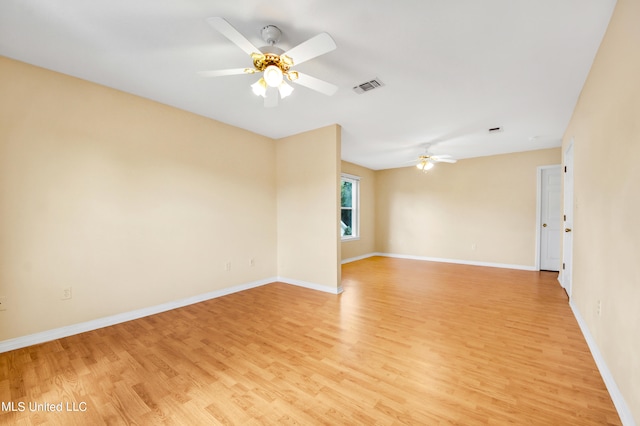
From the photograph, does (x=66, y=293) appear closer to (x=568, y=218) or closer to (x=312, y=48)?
(x=312, y=48)

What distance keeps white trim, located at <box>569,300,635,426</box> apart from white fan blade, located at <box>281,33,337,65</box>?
269 cm

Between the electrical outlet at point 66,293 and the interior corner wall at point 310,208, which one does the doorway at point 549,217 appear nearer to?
the interior corner wall at point 310,208

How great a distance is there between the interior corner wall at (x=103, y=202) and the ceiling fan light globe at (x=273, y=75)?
2.06 m

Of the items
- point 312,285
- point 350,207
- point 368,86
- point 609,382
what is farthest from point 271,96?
point 350,207

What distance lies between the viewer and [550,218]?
205 inches

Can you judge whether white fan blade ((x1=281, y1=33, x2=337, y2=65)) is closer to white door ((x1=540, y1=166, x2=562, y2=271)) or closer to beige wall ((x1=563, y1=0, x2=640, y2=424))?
beige wall ((x1=563, y1=0, x2=640, y2=424))

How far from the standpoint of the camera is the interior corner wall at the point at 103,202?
7.46 feet

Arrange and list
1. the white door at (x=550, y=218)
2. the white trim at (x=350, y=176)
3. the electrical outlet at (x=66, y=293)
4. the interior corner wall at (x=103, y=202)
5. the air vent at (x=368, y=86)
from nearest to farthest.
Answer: the interior corner wall at (x=103, y=202)
the electrical outlet at (x=66, y=293)
the air vent at (x=368, y=86)
the white door at (x=550, y=218)
the white trim at (x=350, y=176)

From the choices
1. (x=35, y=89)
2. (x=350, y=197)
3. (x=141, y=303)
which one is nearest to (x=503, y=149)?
(x=350, y=197)

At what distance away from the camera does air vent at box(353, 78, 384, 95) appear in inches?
103

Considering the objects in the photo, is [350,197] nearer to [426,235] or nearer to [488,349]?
[426,235]

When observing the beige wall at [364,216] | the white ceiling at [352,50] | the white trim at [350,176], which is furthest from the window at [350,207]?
the white ceiling at [352,50]

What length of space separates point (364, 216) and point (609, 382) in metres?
5.50

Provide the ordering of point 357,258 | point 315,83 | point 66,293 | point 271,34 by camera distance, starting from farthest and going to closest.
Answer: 1. point 357,258
2. point 66,293
3. point 315,83
4. point 271,34
